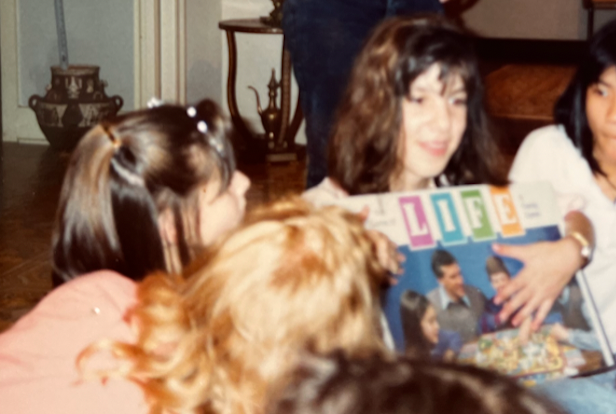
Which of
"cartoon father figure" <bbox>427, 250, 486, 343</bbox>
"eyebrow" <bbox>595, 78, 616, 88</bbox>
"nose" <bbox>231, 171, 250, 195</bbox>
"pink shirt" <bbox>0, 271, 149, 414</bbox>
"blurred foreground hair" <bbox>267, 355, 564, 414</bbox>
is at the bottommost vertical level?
"pink shirt" <bbox>0, 271, 149, 414</bbox>

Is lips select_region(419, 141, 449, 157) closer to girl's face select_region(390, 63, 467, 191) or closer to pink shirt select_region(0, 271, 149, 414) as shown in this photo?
girl's face select_region(390, 63, 467, 191)

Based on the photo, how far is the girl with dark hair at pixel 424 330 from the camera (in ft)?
3.11

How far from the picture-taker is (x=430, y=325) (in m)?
0.96

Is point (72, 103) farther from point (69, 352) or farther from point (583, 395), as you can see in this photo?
point (583, 395)

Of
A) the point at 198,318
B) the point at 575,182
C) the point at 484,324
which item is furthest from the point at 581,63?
the point at 198,318

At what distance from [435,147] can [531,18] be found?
577 centimetres

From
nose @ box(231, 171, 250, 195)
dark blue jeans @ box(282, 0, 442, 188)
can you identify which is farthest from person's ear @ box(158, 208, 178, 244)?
dark blue jeans @ box(282, 0, 442, 188)

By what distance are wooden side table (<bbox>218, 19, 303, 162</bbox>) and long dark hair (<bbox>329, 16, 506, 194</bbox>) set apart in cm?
248

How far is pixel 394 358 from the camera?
0.60 metres

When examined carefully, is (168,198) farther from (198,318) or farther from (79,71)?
(79,71)

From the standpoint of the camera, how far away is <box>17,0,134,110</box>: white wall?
13.1ft

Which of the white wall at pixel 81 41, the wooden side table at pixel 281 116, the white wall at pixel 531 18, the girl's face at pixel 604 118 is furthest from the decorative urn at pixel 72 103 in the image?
the white wall at pixel 531 18

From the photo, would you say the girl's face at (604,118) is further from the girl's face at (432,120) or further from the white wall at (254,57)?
the white wall at (254,57)

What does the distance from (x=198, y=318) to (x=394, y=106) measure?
0.54 meters
